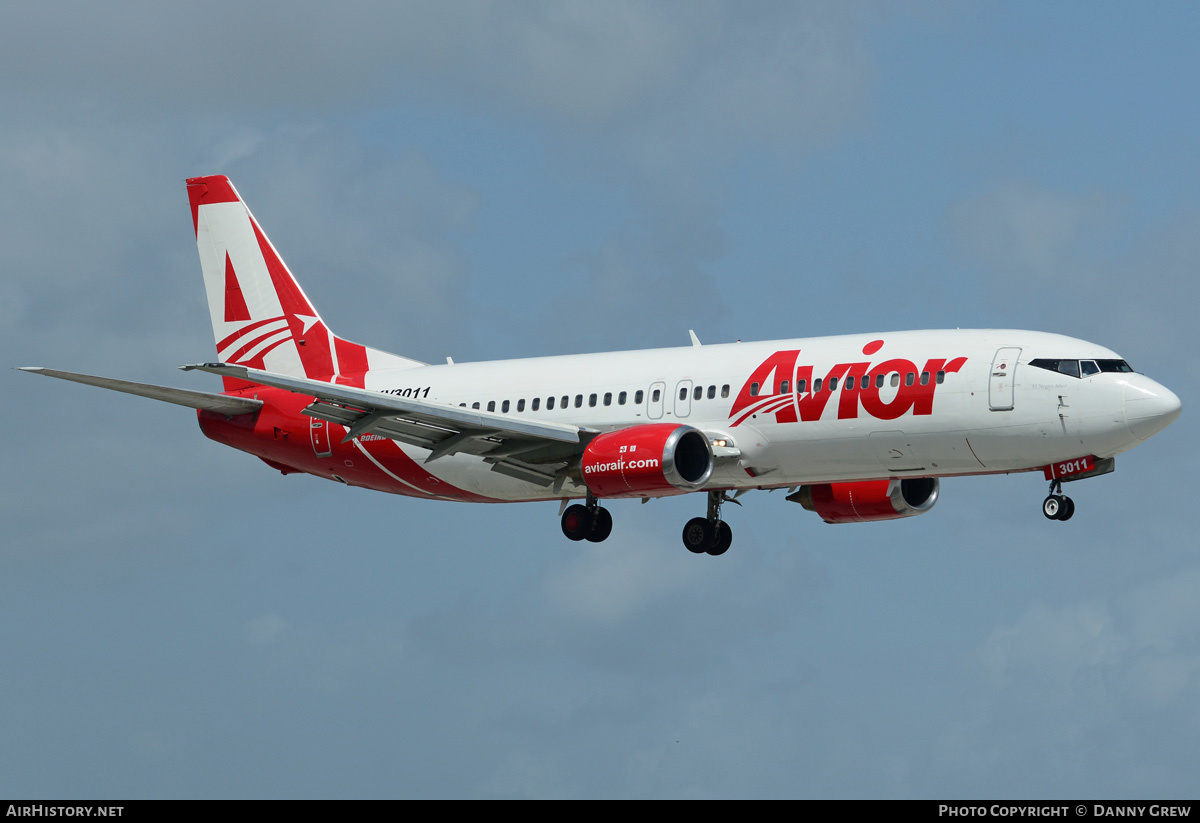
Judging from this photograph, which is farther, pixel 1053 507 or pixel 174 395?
pixel 174 395

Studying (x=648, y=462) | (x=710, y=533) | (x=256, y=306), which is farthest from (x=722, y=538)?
(x=256, y=306)

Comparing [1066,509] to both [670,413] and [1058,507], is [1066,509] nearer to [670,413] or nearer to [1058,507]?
[1058,507]

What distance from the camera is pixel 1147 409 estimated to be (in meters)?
48.3

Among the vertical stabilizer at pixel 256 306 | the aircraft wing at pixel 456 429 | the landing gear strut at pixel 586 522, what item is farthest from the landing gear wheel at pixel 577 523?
the vertical stabilizer at pixel 256 306

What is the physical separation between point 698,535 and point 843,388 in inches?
378

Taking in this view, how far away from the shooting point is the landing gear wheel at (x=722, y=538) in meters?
58.8

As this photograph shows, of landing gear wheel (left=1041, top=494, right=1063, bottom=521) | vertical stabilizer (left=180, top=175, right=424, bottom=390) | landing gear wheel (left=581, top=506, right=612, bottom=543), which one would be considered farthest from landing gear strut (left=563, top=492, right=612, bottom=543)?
landing gear wheel (left=1041, top=494, right=1063, bottom=521)

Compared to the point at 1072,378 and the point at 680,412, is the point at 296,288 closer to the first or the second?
the point at 680,412

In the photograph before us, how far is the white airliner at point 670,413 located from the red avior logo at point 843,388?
0.05m

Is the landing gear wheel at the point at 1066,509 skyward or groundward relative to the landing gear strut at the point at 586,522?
groundward

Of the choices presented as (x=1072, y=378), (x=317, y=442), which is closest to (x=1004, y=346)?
(x=1072, y=378)

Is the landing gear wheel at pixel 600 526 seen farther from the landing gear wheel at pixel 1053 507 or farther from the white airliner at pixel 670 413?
the landing gear wheel at pixel 1053 507

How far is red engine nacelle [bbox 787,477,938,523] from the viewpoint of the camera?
5788cm

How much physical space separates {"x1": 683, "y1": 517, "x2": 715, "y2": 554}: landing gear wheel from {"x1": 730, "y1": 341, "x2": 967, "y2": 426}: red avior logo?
674cm
